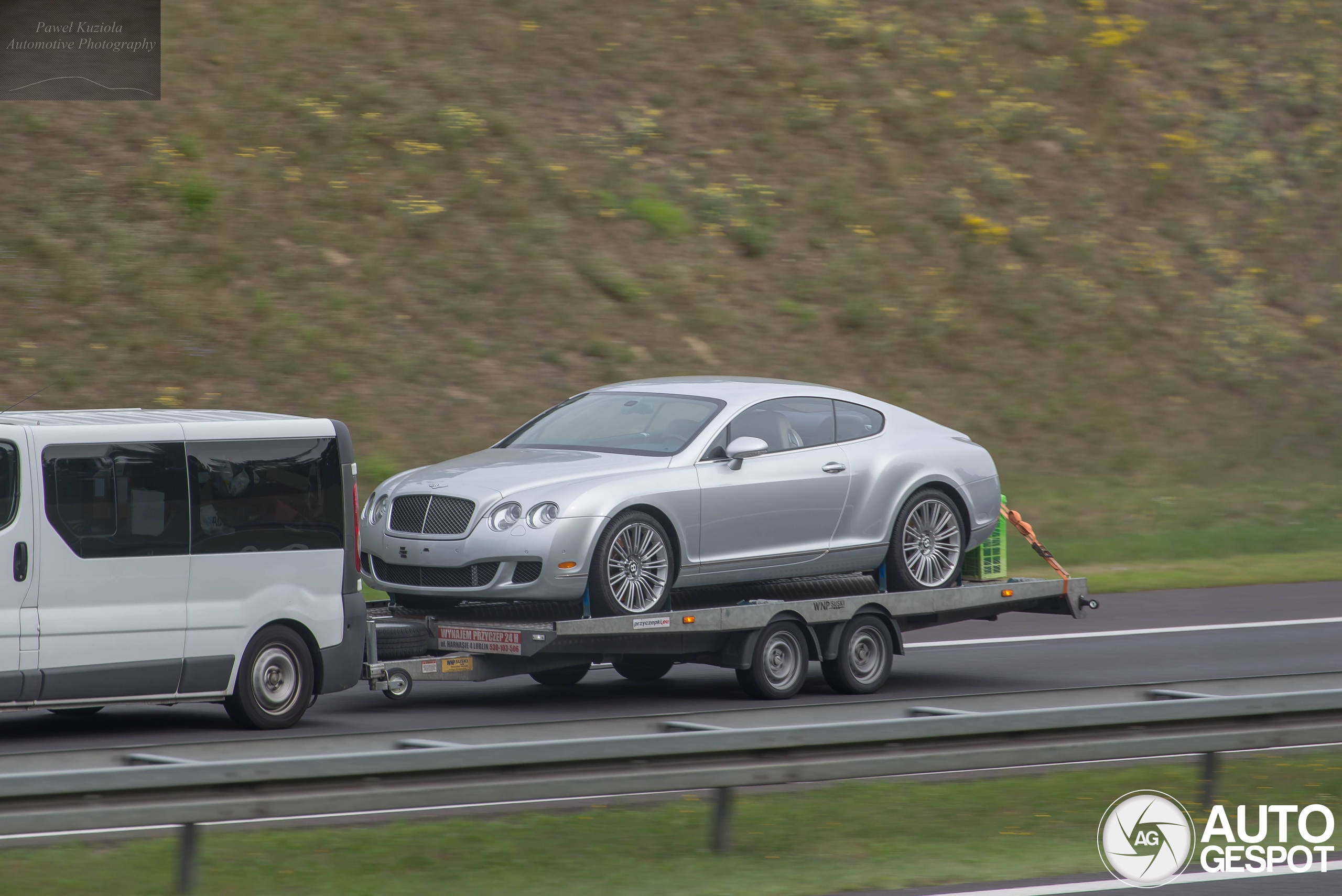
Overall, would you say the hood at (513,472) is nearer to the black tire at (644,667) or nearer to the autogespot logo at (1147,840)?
the black tire at (644,667)

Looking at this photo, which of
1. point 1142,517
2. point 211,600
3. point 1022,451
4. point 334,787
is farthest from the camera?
point 1022,451

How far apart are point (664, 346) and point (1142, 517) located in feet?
22.4

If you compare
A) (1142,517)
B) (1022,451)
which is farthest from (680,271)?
(1142,517)

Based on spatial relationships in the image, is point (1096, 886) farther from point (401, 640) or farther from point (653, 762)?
point (401, 640)

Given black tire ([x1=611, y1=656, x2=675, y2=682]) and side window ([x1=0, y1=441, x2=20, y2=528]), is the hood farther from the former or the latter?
side window ([x1=0, y1=441, x2=20, y2=528])

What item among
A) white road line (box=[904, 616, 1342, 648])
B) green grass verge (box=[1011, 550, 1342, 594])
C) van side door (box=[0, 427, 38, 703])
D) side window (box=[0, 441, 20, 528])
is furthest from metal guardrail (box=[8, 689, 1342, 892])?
green grass verge (box=[1011, 550, 1342, 594])

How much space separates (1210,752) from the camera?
823cm

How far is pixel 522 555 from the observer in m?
11.4

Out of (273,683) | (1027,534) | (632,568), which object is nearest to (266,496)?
(273,683)

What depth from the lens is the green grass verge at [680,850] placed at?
7246mm

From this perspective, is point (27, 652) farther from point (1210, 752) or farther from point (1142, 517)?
point (1142, 517)

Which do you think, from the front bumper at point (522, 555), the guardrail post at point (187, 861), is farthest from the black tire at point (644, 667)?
the guardrail post at point (187, 861)

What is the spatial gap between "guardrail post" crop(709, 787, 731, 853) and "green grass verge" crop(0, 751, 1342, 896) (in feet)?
0.24

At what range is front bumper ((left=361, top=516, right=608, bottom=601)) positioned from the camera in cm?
1139
